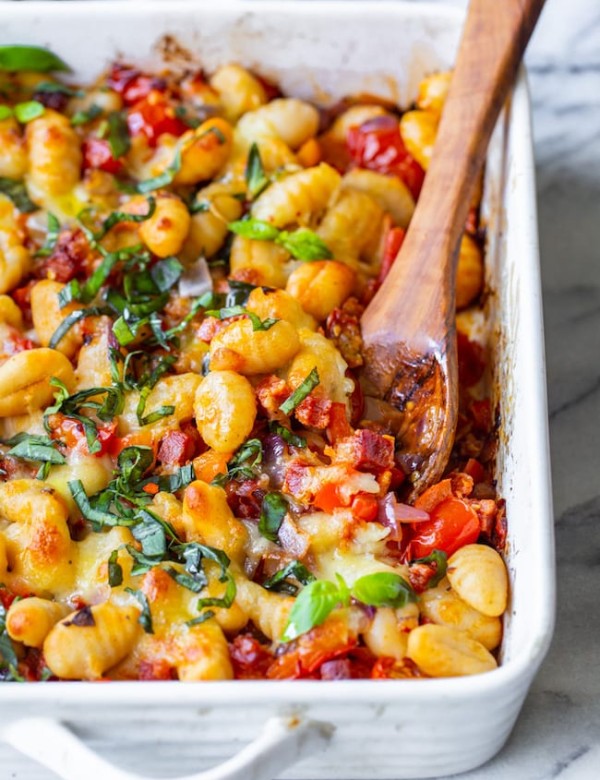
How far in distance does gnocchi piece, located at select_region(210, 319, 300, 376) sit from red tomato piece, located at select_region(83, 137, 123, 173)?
76 cm

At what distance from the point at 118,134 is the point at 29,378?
87cm

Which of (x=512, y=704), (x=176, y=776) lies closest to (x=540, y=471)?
(x=512, y=704)

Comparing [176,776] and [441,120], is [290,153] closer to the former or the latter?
[441,120]

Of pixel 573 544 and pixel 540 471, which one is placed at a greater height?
pixel 540 471

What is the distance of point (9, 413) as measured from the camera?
2.50 m

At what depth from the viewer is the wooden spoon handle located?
2.59m

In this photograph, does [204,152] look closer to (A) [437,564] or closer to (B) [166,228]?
(B) [166,228]

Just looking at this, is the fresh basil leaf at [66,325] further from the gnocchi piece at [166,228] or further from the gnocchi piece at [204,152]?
the gnocchi piece at [204,152]

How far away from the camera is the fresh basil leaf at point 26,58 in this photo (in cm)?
299

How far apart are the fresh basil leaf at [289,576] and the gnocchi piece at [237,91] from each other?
137cm

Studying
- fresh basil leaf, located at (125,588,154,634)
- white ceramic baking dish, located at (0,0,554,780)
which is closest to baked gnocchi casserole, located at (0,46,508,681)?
fresh basil leaf, located at (125,588,154,634)

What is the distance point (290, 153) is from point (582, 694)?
1.51m

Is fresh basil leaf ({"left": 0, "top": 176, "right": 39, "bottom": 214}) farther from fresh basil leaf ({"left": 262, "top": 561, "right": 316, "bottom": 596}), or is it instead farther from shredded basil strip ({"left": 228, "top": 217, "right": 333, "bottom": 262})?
fresh basil leaf ({"left": 262, "top": 561, "right": 316, "bottom": 596})

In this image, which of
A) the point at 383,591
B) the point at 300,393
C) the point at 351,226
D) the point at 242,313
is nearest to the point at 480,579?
the point at 383,591
